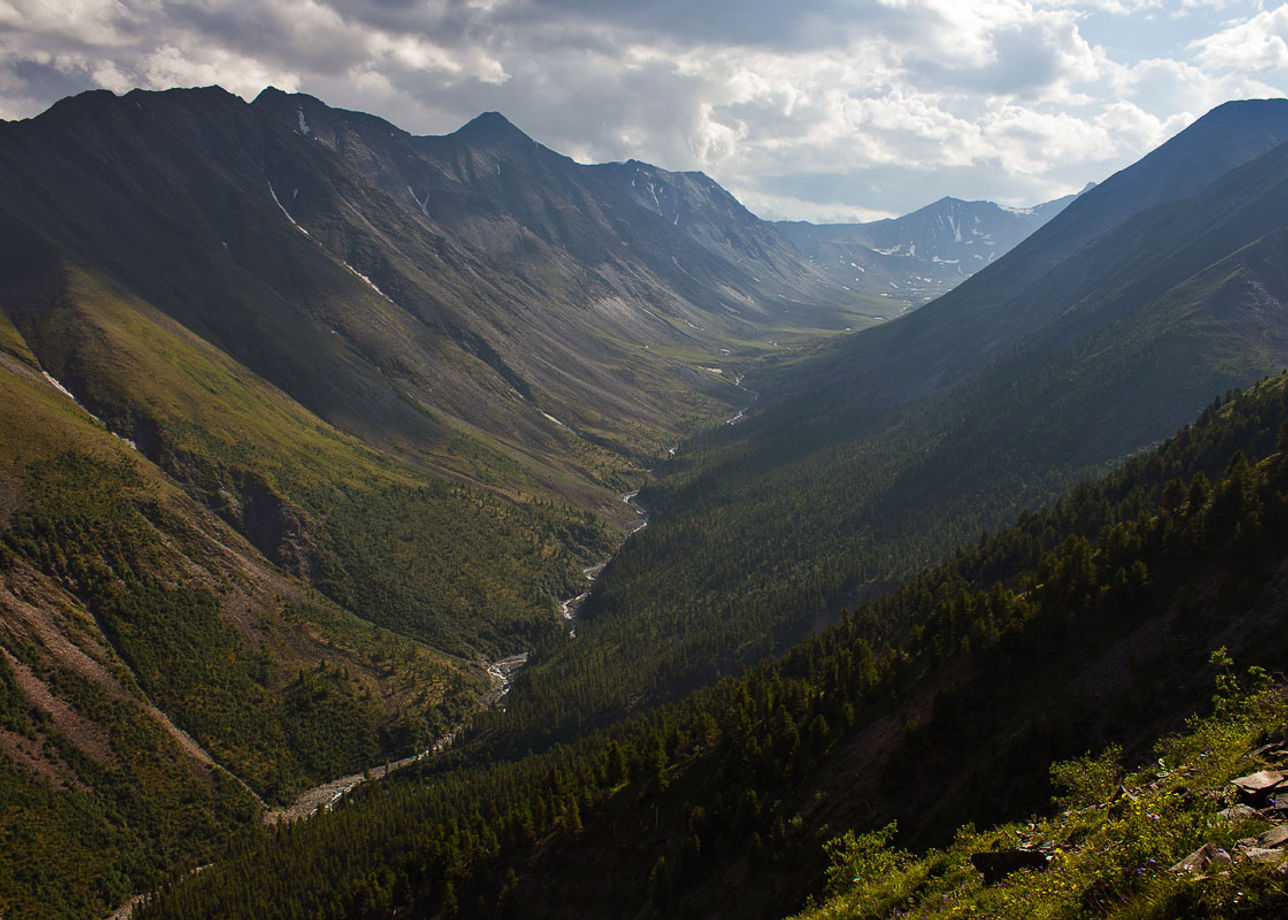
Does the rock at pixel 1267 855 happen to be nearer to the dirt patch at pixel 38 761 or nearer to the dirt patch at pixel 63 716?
the dirt patch at pixel 38 761

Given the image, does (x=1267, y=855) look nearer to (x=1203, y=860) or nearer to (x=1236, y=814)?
(x=1203, y=860)

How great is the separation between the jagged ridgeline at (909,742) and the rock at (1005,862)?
292 centimetres

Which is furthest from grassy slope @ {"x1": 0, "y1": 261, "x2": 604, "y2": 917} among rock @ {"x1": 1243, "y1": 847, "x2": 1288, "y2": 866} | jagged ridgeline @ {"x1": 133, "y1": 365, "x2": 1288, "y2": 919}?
rock @ {"x1": 1243, "y1": 847, "x2": 1288, "y2": 866}

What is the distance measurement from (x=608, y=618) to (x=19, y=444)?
139 m

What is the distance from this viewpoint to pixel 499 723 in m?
151

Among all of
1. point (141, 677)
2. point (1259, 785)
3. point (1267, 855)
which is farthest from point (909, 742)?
point (141, 677)

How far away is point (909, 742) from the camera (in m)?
53.9

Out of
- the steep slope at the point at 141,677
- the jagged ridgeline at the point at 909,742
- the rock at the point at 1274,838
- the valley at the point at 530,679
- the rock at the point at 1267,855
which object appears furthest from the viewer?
the steep slope at the point at 141,677

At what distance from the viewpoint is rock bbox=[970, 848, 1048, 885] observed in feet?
77.7

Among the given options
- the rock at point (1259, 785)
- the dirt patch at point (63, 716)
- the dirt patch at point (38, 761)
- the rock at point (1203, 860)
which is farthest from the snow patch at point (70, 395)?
the rock at point (1259, 785)

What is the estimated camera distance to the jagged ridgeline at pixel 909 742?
149ft

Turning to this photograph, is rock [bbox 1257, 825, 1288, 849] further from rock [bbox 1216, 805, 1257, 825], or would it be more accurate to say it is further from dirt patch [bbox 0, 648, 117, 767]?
dirt patch [bbox 0, 648, 117, 767]

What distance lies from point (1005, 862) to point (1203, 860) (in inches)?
415

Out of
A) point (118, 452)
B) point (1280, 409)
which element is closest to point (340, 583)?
A: point (118, 452)
